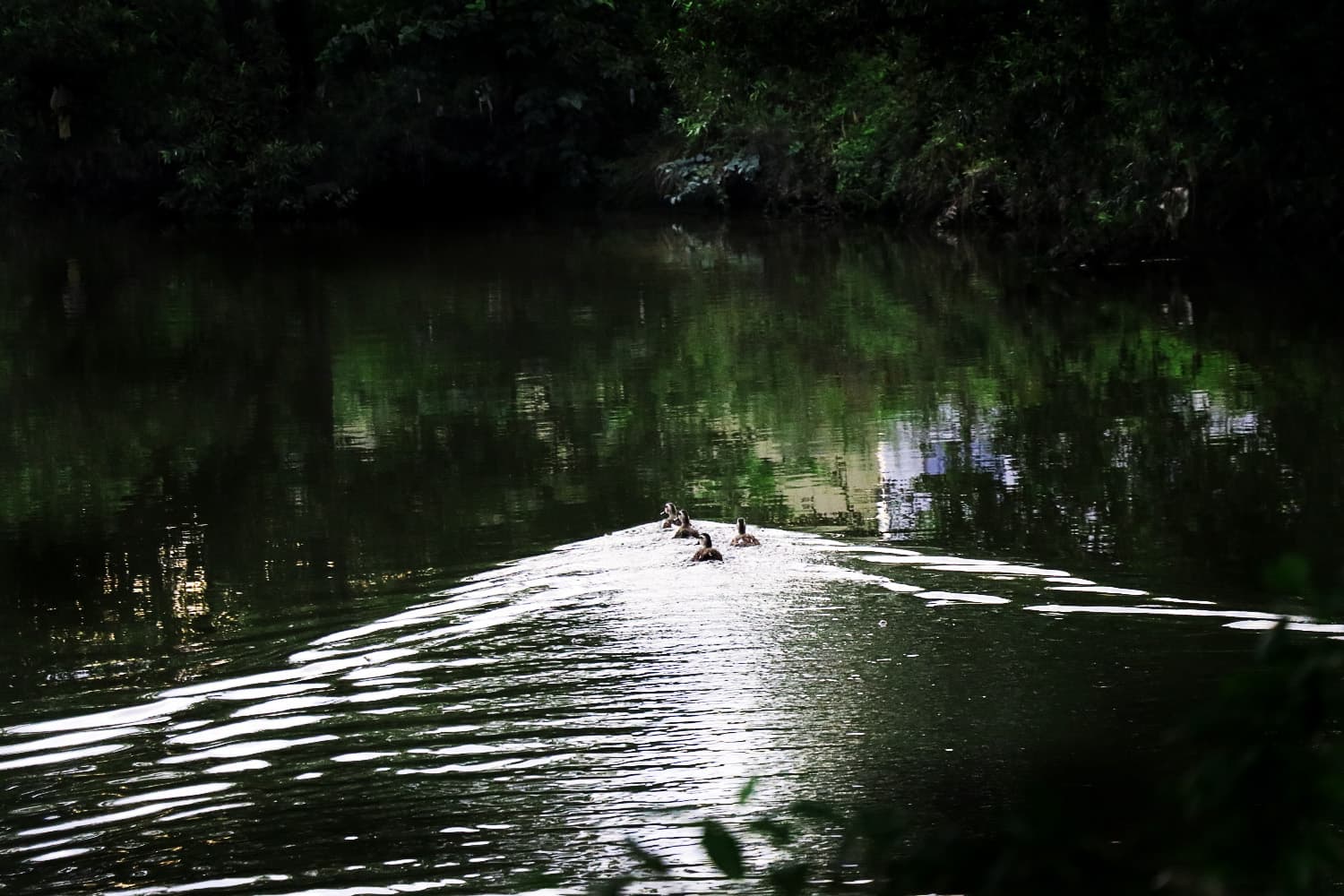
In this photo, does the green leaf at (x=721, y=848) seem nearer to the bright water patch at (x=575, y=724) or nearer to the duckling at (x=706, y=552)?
the bright water patch at (x=575, y=724)

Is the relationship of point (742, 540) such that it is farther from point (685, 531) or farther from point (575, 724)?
point (575, 724)

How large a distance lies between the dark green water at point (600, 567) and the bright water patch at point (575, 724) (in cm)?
3

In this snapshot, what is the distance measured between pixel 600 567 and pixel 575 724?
3069 mm

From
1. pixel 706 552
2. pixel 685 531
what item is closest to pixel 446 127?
pixel 685 531

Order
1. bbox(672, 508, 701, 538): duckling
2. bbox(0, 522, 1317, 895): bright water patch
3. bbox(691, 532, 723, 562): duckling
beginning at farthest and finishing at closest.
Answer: bbox(672, 508, 701, 538): duckling → bbox(691, 532, 723, 562): duckling → bbox(0, 522, 1317, 895): bright water patch

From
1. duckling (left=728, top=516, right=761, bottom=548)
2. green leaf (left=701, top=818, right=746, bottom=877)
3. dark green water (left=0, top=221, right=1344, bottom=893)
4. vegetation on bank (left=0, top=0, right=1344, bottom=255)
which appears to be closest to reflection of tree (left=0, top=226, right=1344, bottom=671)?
dark green water (left=0, top=221, right=1344, bottom=893)

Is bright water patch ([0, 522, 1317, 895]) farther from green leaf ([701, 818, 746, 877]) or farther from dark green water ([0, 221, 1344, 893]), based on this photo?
green leaf ([701, 818, 746, 877])

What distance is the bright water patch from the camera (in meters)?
6.34

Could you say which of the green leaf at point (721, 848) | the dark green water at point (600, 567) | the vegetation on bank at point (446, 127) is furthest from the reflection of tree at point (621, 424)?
the green leaf at point (721, 848)

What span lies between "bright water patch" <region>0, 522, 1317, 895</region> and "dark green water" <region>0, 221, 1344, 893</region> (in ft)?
0.09

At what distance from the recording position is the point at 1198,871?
5.41ft

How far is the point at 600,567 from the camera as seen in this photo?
10734 millimetres

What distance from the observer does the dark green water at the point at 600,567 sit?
6.86 metres

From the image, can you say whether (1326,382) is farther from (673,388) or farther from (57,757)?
(57,757)
